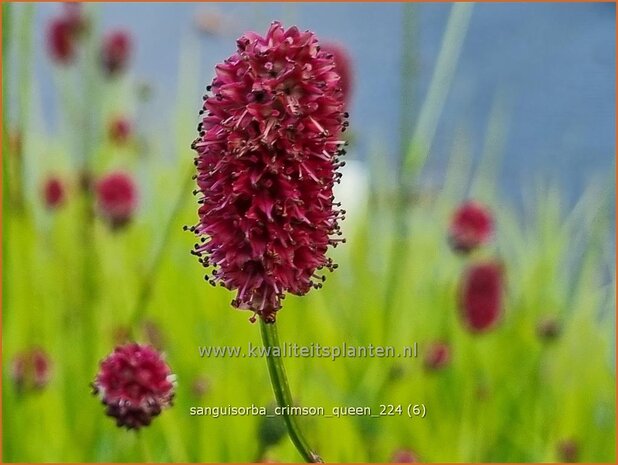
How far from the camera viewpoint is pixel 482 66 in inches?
44.4

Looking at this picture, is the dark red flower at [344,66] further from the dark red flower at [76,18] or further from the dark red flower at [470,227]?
the dark red flower at [76,18]

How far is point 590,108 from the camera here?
1.15m

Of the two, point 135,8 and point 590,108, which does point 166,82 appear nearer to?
point 135,8

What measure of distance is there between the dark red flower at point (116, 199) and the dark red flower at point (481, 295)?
1.61 feet

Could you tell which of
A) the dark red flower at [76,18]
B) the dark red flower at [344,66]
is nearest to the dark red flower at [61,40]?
the dark red flower at [76,18]

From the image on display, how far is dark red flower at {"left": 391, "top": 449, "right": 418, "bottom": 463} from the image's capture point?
111 centimetres

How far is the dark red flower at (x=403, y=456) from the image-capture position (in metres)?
1.11

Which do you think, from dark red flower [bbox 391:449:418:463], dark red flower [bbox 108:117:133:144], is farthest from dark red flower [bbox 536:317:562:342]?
dark red flower [bbox 108:117:133:144]

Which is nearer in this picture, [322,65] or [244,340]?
[322,65]

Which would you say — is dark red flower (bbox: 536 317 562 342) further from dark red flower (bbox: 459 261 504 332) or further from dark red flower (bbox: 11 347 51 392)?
dark red flower (bbox: 11 347 51 392)

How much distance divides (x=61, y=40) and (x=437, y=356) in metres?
0.70

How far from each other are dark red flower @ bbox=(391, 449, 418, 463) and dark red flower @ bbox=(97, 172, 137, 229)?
19.8 inches

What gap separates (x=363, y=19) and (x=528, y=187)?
0.34 meters

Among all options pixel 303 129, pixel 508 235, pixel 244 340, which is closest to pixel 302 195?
pixel 303 129
